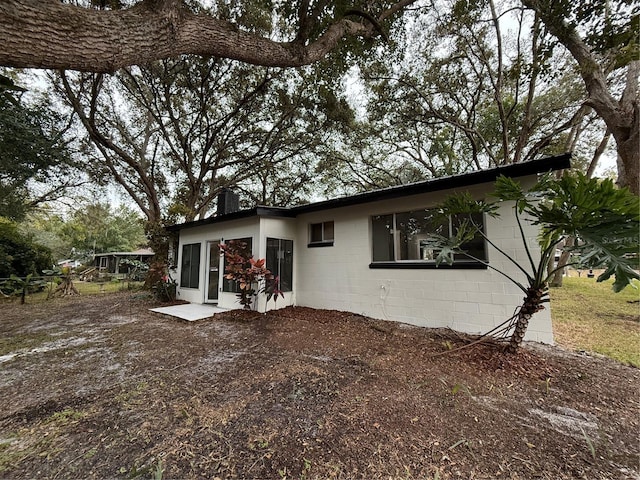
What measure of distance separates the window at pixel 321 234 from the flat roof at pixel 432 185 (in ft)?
1.53

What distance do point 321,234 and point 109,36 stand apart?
4.78 metres

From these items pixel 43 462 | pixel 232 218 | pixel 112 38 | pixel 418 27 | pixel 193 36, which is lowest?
pixel 43 462

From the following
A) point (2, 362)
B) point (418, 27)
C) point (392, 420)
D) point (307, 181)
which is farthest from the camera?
point (307, 181)

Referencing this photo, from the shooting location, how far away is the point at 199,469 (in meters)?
1.58

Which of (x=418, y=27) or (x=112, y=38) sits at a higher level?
(x=418, y=27)

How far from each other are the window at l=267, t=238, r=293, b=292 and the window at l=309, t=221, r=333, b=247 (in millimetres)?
608

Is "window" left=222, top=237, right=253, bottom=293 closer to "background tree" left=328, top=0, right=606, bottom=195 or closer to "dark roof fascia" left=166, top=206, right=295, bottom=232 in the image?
"dark roof fascia" left=166, top=206, right=295, bottom=232

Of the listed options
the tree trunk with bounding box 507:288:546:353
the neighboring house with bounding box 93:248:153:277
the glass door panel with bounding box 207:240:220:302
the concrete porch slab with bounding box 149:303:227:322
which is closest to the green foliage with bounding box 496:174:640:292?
the tree trunk with bounding box 507:288:546:353

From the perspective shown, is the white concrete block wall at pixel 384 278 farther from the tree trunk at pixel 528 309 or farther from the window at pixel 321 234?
the tree trunk at pixel 528 309

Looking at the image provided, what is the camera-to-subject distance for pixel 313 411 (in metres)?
2.17

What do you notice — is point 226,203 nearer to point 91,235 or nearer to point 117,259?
point 117,259

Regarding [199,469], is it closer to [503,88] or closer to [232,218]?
[232,218]

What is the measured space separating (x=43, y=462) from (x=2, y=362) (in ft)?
9.24

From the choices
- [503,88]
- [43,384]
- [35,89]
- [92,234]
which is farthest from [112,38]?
[92,234]
